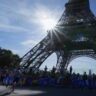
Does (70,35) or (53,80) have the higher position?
(70,35)

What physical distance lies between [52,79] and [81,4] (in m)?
15.5

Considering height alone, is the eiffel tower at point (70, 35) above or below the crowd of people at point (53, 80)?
above

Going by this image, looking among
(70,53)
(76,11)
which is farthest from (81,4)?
(70,53)

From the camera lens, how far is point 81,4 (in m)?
41.8

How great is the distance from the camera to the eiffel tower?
1537 inches

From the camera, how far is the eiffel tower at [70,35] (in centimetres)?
3903

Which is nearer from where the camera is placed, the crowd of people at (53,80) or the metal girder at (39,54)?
the crowd of people at (53,80)

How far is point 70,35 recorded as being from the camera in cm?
3959

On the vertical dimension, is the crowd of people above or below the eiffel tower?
below

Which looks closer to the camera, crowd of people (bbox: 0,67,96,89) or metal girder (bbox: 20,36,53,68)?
crowd of people (bbox: 0,67,96,89)

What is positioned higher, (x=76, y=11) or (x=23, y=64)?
(x=76, y=11)

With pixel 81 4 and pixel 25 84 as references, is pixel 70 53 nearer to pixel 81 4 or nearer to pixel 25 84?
pixel 81 4

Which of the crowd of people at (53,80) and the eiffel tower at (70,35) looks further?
the eiffel tower at (70,35)

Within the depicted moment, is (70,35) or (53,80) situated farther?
(70,35)
